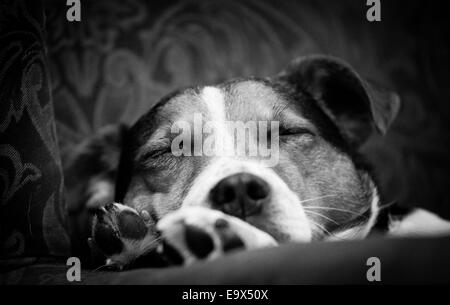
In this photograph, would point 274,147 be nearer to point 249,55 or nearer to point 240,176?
point 240,176

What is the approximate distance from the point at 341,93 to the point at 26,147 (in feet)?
3.93

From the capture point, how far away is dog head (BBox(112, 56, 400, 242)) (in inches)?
44.1

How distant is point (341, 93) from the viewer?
157 cm

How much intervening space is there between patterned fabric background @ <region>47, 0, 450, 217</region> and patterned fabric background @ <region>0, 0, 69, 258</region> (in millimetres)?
633

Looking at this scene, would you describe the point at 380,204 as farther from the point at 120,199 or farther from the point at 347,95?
the point at 120,199

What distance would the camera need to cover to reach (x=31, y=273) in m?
0.83

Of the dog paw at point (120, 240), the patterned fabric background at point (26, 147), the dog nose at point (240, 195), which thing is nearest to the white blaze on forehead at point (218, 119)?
the dog nose at point (240, 195)

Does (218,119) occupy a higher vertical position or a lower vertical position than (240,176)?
higher

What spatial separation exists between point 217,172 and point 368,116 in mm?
863

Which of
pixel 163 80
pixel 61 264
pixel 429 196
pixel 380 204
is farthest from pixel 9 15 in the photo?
pixel 429 196

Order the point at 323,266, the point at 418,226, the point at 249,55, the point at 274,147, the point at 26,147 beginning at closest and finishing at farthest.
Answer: the point at 323,266
the point at 26,147
the point at 274,147
the point at 418,226
the point at 249,55

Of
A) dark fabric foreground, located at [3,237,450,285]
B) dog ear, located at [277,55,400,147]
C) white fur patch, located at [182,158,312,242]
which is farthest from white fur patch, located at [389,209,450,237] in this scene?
dark fabric foreground, located at [3,237,450,285]

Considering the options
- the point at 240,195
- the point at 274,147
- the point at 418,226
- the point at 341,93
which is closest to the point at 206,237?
the point at 240,195

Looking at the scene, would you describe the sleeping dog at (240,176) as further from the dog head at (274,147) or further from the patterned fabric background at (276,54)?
the patterned fabric background at (276,54)
